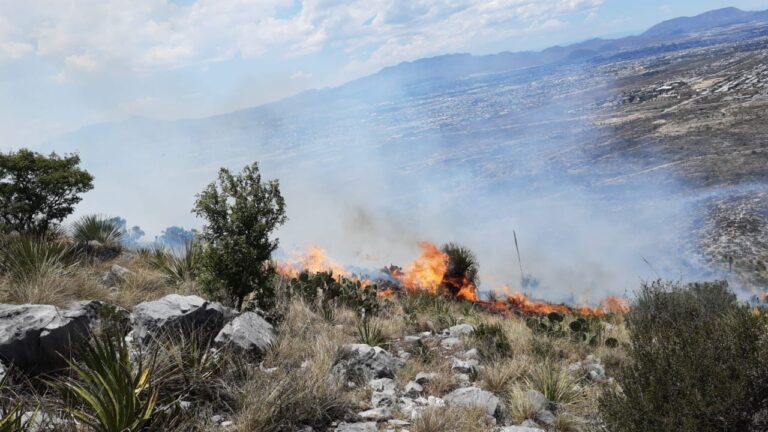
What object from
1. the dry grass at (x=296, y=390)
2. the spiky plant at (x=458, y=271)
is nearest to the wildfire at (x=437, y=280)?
the spiky plant at (x=458, y=271)

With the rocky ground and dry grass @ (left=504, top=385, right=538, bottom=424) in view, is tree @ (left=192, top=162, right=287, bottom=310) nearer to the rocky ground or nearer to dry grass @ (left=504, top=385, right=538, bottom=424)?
the rocky ground

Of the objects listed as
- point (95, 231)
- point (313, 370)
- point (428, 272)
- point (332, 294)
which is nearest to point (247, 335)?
point (313, 370)

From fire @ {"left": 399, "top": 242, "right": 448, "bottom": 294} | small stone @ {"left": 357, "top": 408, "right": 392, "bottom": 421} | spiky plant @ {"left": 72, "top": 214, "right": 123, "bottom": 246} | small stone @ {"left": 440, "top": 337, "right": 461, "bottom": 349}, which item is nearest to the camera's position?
small stone @ {"left": 357, "top": 408, "right": 392, "bottom": 421}

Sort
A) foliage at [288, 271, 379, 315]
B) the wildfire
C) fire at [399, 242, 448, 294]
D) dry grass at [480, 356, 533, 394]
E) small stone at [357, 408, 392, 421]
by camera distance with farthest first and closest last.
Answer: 1. fire at [399, 242, 448, 294]
2. the wildfire
3. foliage at [288, 271, 379, 315]
4. dry grass at [480, 356, 533, 394]
5. small stone at [357, 408, 392, 421]

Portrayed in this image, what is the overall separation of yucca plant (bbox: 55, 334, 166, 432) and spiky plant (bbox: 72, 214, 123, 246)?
10.2 meters

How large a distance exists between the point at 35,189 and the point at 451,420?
12.2m

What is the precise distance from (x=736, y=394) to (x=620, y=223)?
119ft

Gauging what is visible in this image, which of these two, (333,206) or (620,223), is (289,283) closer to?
(620,223)

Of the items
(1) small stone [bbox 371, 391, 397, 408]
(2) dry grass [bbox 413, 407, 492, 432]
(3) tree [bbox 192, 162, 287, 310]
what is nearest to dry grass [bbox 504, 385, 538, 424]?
(2) dry grass [bbox 413, 407, 492, 432]

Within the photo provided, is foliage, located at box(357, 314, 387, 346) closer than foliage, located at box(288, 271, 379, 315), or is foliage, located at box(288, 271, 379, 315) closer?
foliage, located at box(357, 314, 387, 346)

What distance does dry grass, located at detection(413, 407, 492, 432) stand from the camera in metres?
4.62

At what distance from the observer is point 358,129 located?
18300cm

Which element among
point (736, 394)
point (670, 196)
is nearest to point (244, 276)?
point (736, 394)

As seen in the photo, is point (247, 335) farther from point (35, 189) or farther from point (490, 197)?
point (490, 197)
